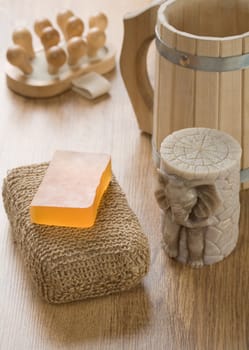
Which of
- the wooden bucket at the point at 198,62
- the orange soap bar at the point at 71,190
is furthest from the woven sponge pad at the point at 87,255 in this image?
the wooden bucket at the point at 198,62

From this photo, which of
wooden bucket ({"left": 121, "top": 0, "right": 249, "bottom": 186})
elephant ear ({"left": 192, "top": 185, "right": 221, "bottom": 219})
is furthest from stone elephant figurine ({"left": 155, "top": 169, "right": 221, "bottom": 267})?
wooden bucket ({"left": 121, "top": 0, "right": 249, "bottom": 186})

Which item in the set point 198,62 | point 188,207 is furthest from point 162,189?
point 198,62

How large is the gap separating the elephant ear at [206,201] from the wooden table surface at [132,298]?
82mm

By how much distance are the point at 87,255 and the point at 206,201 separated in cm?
13

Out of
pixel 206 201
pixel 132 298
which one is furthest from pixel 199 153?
pixel 132 298

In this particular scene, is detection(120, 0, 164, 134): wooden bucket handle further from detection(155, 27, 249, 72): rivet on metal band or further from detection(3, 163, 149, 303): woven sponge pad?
detection(3, 163, 149, 303): woven sponge pad

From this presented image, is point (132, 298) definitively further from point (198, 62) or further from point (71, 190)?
point (198, 62)

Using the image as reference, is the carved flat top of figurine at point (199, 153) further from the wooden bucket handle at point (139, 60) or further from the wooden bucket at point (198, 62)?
the wooden bucket handle at point (139, 60)

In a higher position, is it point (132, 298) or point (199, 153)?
point (199, 153)

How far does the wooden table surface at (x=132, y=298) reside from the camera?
816 mm

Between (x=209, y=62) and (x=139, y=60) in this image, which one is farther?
(x=139, y=60)

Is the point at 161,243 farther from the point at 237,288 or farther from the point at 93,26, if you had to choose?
the point at 93,26

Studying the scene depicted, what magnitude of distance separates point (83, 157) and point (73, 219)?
0.09 m

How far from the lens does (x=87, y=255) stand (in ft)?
2.72
